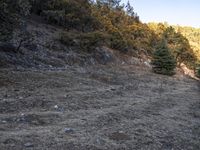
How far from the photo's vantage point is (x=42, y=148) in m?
11.9

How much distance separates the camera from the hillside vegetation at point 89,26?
85.9 feet

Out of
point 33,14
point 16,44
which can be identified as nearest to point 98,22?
point 33,14

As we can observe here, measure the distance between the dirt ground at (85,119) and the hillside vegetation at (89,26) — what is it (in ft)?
14.0

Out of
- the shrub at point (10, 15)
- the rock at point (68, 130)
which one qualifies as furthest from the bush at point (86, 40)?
the rock at point (68, 130)

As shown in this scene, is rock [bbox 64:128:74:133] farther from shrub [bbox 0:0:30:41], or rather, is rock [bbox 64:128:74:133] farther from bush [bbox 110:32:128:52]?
bush [bbox 110:32:128:52]

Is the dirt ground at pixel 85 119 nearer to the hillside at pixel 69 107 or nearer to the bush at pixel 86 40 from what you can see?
the hillside at pixel 69 107

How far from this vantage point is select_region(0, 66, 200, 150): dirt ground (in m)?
13.0

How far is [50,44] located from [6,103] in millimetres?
28753

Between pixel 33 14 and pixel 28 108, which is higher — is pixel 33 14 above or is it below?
above

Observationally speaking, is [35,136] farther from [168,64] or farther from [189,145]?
[168,64]

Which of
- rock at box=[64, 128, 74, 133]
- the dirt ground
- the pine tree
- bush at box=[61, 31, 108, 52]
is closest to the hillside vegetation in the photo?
bush at box=[61, 31, 108, 52]

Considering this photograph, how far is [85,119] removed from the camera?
642 inches

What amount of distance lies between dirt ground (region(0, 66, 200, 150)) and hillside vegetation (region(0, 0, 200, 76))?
4.28 m

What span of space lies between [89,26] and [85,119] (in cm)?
4980
